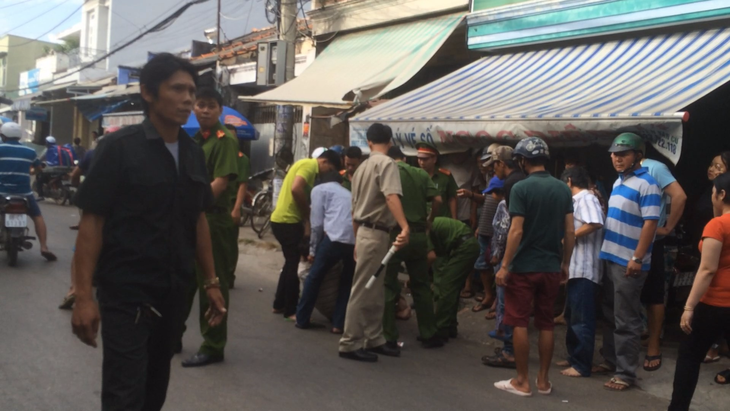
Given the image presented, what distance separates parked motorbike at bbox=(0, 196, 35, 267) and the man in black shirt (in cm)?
704

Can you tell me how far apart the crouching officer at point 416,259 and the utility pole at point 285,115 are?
24.6 ft

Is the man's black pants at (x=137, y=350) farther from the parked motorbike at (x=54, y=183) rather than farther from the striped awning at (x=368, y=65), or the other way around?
the parked motorbike at (x=54, y=183)

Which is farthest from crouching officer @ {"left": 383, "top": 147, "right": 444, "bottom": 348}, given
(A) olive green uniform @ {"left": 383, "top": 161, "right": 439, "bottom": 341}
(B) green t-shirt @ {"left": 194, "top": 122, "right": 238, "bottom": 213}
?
(B) green t-shirt @ {"left": 194, "top": 122, "right": 238, "bottom": 213}

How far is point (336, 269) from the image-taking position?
→ 24.7 feet

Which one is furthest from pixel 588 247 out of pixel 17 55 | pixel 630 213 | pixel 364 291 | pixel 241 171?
pixel 17 55

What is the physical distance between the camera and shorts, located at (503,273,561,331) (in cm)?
555

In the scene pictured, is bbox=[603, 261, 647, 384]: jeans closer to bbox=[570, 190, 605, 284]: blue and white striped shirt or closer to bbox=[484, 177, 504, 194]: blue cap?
bbox=[570, 190, 605, 284]: blue and white striped shirt

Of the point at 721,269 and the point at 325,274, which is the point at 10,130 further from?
the point at 721,269

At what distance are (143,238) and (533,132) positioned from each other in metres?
5.15

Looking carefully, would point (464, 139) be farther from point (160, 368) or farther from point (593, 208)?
point (160, 368)

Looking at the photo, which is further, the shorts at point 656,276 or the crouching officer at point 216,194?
the shorts at point 656,276

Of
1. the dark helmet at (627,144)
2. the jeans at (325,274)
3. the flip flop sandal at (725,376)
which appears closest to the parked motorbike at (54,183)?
the jeans at (325,274)

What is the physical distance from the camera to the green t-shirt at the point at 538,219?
5.52 metres

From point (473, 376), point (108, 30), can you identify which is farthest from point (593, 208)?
point (108, 30)
